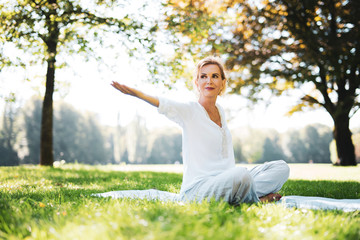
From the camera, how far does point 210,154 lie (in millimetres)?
3400

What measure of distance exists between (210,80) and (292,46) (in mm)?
11871

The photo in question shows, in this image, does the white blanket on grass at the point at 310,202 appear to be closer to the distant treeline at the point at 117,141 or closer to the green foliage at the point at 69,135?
the distant treeline at the point at 117,141

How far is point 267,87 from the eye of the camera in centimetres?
1510

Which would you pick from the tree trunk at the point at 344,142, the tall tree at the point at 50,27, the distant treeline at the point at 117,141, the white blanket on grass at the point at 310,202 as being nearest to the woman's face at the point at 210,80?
the white blanket on grass at the point at 310,202

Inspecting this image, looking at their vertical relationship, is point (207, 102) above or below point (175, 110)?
above

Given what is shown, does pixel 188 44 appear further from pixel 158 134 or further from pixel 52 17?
pixel 158 134

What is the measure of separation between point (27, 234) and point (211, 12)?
12497 millimetres

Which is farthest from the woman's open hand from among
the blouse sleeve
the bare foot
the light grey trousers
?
the bare foot

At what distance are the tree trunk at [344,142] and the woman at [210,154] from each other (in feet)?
43.5

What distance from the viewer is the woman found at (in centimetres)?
306

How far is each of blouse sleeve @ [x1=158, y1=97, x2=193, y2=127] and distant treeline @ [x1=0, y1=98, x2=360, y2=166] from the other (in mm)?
22399

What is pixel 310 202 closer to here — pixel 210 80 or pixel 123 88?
pixel 210 80

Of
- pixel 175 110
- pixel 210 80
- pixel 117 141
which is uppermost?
pixel 210 80

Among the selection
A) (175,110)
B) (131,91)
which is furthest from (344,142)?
(131,91)
